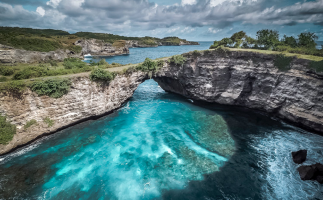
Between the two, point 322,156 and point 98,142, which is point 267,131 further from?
point 98,142

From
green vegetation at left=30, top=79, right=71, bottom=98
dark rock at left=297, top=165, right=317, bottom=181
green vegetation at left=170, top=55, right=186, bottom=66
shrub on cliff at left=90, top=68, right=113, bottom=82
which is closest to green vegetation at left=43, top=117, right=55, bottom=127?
green vegetation at left=30, top=79, right=71, bottom=98

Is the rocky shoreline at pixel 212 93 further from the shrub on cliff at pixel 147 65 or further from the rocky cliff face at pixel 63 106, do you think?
the shrub on cliff at pixel 147 65

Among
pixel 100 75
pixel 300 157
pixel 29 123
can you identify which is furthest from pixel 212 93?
pixel 29 123

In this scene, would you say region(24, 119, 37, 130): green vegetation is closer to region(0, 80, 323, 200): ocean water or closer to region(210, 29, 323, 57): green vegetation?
region(0, 80, 323, 200): ocean water

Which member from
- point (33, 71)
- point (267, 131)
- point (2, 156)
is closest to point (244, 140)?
point (267, 131)

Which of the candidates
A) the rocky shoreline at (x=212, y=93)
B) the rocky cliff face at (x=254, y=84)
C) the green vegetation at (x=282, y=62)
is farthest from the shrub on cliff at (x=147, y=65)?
the green vegetation at (x=282, y=62)

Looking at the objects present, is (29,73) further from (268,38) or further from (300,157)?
(268,38)
